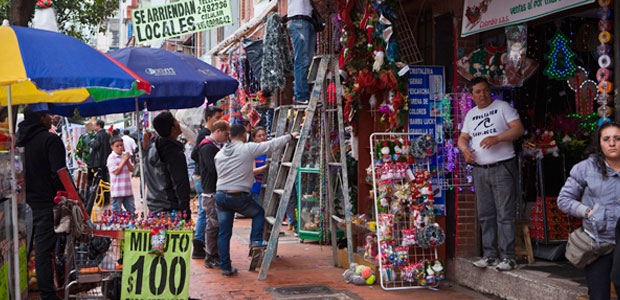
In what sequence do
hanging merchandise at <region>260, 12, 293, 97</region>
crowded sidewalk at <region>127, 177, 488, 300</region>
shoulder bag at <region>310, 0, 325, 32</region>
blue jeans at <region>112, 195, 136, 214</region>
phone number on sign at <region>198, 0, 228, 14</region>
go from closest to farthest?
crowded sidewalk at <region>127, 177, 488, 300</region>
shoulder bag at <region>310, 0, 325, 32</region>
hanging merchandise at <region>260, 12, 293, 97</region>
blue jeans at <region>112, 195, 136, 214</region>
phone number on sign at <region>198, 0, 228, 14</region>

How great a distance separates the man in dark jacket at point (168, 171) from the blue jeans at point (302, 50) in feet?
6.20

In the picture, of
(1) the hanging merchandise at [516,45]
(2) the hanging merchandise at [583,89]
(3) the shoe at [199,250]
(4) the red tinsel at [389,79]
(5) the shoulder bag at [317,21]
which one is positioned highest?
(5) the shoulder bag at [317,21]

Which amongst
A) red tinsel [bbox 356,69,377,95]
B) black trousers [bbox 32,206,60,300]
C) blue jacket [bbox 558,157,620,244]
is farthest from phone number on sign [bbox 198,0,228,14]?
blue jacket [bbox 558,157,620,244]

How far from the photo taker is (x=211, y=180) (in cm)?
910

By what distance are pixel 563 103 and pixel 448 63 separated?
1.53m

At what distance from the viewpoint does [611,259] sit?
4.87 metres

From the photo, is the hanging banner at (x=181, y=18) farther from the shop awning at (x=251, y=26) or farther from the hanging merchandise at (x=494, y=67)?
the hanging merchandise at (x=494, y=67)

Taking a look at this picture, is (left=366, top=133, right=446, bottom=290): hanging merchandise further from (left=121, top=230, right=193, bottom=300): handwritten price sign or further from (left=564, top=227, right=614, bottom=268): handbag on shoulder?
(left=564, top=227, right=614, bottom=268): handbag on shoulder

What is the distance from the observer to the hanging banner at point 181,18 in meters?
12.2

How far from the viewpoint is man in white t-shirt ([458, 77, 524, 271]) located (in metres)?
6.87

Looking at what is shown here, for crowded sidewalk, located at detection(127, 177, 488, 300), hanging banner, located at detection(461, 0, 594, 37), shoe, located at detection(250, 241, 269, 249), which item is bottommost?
crowded sidewalk, located at detection(127, 177, 488, 300)

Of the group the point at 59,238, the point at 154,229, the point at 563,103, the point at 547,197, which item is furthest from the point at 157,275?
the point at 563,103

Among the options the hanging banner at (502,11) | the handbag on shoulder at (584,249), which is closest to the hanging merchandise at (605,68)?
the hanging banner at (502,11)

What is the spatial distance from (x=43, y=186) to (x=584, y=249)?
486 cm
